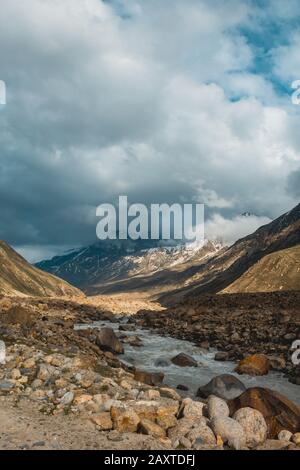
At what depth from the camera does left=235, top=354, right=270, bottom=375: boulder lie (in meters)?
25.9

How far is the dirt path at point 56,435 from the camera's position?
38.8 ft

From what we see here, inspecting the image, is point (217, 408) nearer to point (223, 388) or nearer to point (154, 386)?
point (223, 388)

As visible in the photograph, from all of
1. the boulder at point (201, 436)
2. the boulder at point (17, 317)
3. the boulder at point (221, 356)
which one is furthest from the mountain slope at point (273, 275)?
the boulder at point (201, 436)

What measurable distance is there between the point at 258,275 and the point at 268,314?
5422 inches

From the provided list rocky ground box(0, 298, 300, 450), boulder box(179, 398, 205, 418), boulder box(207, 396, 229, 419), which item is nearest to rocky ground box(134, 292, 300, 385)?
rocky ground box(0, 298, 300, 450)

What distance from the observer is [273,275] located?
169 m

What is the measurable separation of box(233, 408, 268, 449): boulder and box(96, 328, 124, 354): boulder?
16369mm

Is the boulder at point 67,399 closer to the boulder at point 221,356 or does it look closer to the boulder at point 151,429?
the boulder at point 151,429

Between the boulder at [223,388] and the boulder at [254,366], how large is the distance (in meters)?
6.16

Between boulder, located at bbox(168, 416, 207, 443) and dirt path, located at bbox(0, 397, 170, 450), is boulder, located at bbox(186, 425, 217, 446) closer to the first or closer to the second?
boulder, located at bbox(168, 416, 207, 443)

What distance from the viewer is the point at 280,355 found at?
97.9 feet

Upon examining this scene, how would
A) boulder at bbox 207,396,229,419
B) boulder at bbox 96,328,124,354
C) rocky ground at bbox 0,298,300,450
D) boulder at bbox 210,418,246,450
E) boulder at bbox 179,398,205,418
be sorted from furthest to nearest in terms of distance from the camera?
boulder at bbox 96,328,124,354
boulder at bbox 179,398,205,418
boulder at bbox 207,396,229,419
boulder at bbox 210,418,246,450
rocky ground at bbox 0,298,300,450
